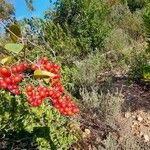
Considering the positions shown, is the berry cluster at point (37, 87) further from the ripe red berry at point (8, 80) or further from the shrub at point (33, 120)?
the shrub at point (33, 120)

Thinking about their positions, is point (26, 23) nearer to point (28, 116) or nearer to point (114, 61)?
point (114, 61)

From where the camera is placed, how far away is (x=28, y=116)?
4.99 meters

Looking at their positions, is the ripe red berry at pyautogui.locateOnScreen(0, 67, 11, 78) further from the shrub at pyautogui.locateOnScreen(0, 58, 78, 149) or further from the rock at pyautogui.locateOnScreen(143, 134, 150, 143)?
the rock at pyautogui.locateOnScreen(143, 134, 150, 143)

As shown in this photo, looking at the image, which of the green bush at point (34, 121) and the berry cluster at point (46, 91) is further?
the green bush at point (34, 121)

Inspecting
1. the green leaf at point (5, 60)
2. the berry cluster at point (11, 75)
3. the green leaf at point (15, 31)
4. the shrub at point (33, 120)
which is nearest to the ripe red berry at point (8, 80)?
the berry cluster at point (11, 75)

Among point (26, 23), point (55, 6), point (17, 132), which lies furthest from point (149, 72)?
point (55, 6)

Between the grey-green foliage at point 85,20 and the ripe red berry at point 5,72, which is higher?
the grey-green foliage at point 85,20

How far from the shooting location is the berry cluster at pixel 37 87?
246 centimetres

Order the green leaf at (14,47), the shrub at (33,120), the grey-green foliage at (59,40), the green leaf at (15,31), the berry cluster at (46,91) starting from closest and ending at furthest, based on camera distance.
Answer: the green leaf at (14,47), the green leaf at (15,31), the berry cluster at (46,91), the shrub at (33,120), the grey-green foliage at (59,40)

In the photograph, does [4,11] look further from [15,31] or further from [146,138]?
[146,138]

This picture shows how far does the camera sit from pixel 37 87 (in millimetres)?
2812

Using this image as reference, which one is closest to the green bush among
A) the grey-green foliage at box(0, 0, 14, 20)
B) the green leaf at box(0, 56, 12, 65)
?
the grey-green foliage at box(0, 0, 14, 20)

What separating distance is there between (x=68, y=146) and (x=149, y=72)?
2664 millimetres

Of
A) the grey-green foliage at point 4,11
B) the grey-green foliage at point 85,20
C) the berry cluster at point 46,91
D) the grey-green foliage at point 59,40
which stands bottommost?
the berry cluster at point 46,91
